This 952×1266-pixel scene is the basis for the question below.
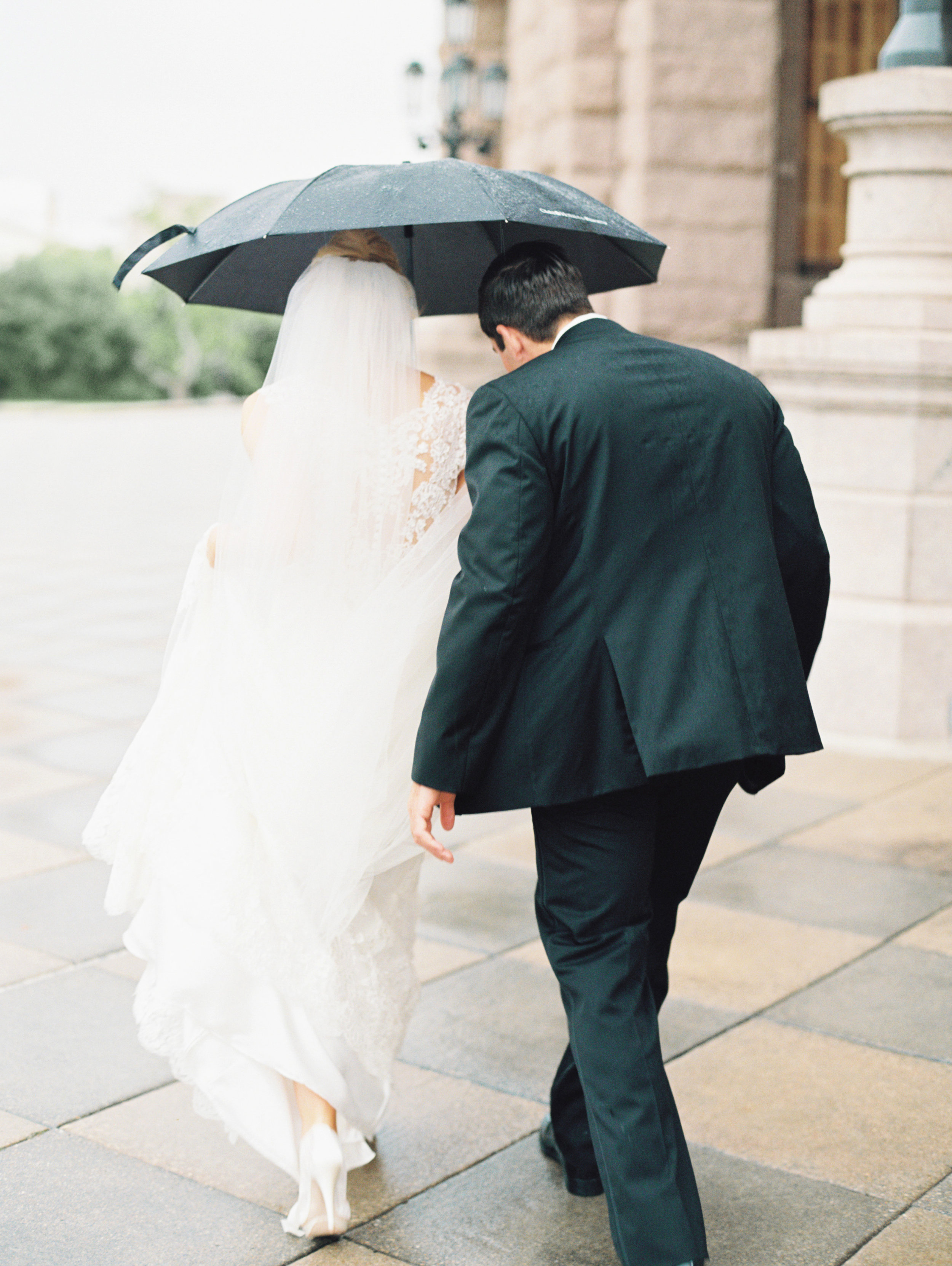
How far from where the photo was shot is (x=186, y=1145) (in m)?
3.36

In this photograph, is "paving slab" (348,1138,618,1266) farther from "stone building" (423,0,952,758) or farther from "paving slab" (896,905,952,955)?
"stone building" (423,0,952,758)

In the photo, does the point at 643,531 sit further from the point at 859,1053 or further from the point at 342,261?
the point at 859,1053

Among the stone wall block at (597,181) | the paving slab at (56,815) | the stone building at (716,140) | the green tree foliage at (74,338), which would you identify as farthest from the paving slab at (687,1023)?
the green tree foliage at (74,338)

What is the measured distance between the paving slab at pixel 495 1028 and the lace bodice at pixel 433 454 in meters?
1.44

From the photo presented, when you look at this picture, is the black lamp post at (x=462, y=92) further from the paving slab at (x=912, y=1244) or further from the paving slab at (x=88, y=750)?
the paving slab at (x=912, y=1244)

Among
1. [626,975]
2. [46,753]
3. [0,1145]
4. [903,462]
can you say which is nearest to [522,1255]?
[626,975]

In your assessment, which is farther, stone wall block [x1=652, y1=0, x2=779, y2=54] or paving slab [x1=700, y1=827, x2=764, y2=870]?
stone wall block [x1=652, y1=0, x2=779, y2=54]

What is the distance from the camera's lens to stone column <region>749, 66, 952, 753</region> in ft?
23.0

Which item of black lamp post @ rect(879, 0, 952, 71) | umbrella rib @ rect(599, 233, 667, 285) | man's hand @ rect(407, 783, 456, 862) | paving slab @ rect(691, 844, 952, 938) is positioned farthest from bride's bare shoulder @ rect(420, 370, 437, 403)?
black lamp post @ rect(879, 0, 952, 71)

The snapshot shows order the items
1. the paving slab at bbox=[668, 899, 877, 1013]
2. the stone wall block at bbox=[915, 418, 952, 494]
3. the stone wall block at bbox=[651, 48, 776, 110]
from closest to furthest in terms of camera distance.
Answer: the paving slab at bbox=[668, 899, 877, 1013] → the stone wall block at bbox=[915, 418, 952, 494] → the stone wall block at bbox=[651, 48, 776, 110]

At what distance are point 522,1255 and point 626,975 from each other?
63 cm

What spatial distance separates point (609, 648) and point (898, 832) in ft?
11.6

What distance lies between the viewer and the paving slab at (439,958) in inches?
173

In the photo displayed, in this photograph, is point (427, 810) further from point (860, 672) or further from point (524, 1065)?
point (860, 672)
